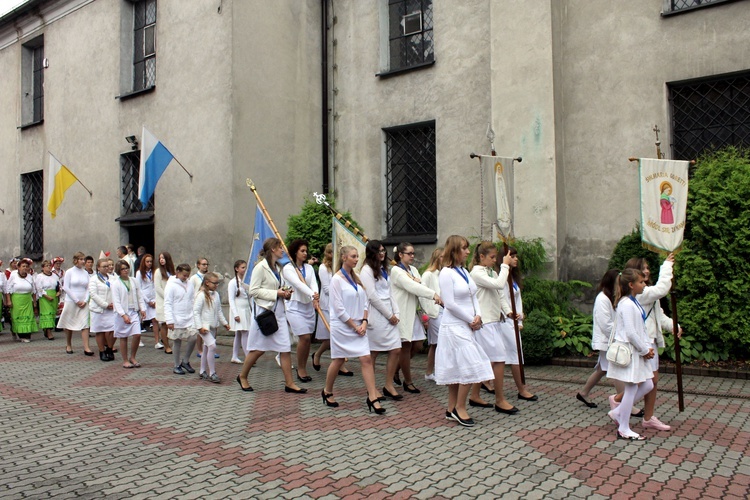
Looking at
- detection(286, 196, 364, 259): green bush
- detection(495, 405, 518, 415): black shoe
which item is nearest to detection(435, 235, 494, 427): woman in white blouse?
detection(495, 405, 518, 415): black shoe

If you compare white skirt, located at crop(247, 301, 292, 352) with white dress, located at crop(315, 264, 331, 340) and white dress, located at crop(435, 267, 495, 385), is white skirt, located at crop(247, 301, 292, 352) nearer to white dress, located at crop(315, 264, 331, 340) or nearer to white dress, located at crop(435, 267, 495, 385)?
white dress, located at crop(315, 264, 331, 340)

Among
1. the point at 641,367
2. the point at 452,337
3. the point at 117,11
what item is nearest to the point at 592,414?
the point at 641,367

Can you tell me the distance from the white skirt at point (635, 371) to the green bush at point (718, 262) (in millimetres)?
3412

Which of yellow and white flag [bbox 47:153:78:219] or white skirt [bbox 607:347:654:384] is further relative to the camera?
yellow and white flag [bbox 47:153:78:219]

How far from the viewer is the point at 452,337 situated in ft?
21.5

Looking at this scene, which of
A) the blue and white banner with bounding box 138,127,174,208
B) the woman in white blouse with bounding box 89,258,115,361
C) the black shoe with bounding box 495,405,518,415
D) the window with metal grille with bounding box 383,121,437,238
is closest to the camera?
the black shoe with bounding box 495,405,518,415

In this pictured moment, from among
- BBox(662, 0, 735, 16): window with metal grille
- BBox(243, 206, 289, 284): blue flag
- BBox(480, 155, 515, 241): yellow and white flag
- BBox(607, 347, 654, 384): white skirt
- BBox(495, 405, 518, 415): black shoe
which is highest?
BBox(662, 0, 735, 16): window with metal grille

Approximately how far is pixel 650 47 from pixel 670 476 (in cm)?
822

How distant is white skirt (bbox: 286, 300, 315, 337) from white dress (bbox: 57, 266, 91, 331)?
5.53 metres

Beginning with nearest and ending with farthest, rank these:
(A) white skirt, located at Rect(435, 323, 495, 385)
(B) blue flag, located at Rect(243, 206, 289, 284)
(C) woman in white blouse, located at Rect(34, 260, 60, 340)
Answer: (A) white skirt, located at Rect(435, 323, 495, 385) < (B) blue flag, located at Rect(243, 206, 289, 284) < (C) woman in white blouse, located at Rect(34, 260, 60, 340)

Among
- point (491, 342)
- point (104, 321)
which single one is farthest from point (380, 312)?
point (104, 321)

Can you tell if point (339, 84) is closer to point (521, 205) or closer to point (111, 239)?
point (521, 205)

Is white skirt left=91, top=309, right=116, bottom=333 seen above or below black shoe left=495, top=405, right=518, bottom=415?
above

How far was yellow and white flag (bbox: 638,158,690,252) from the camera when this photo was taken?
736cm
